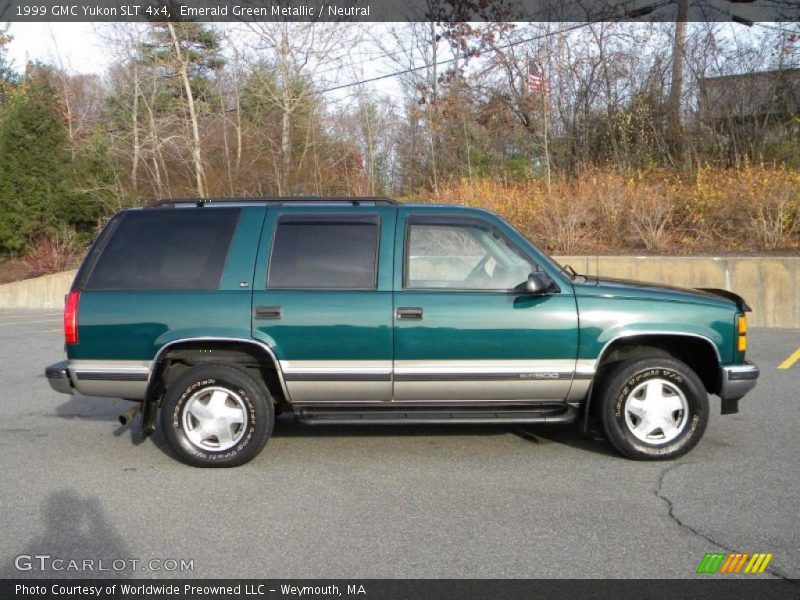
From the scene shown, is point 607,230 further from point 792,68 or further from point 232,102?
point 232,102

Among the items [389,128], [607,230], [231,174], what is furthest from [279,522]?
[389,128]

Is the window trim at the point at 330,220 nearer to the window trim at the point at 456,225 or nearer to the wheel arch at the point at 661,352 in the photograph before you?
the window trim at the point at 456,225

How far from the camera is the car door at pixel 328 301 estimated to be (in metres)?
5.29

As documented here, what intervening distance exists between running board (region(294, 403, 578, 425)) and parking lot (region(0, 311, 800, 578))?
0.33 m

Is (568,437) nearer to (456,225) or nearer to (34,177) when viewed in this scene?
(456,225)

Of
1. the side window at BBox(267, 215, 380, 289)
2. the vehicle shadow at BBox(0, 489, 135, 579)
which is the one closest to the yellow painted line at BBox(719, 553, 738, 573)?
the side window at BBox(267, 215, 380, 289)

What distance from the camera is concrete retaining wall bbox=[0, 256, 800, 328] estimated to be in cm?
1293

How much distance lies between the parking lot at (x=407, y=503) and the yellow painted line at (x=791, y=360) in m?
2.81

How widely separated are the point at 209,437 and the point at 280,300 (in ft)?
3.67

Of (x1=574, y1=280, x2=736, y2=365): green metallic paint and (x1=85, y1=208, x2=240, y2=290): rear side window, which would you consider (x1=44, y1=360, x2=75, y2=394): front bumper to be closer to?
(x1=85, y1=208, x2=240, y2=290): rear side window

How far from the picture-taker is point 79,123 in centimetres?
3850

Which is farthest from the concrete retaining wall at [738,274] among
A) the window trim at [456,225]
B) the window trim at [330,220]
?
the window trim at [330,220]

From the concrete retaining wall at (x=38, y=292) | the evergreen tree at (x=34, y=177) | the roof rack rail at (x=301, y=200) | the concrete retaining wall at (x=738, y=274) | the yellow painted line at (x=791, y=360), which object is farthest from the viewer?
the evergreen tree at (x=34, y=177)

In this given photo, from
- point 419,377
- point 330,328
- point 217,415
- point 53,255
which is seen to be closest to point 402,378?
point 419,377
